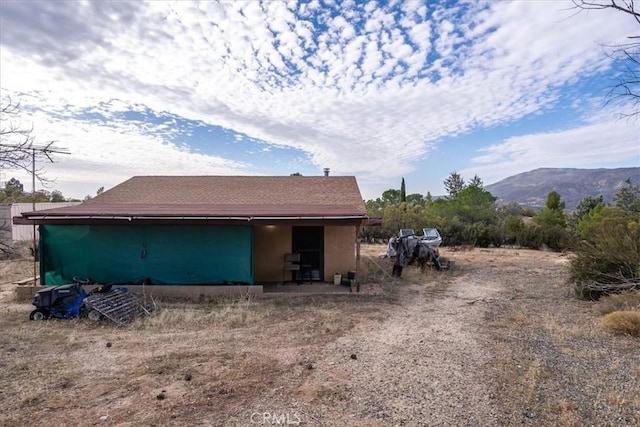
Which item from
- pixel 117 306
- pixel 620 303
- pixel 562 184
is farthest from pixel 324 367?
pixel 562 184

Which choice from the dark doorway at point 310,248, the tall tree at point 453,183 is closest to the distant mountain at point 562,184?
the tall tree at point 453,183

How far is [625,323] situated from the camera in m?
6.90

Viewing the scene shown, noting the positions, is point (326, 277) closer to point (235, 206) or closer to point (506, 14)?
point (235, 206)

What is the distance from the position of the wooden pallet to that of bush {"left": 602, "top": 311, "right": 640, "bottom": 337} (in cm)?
914

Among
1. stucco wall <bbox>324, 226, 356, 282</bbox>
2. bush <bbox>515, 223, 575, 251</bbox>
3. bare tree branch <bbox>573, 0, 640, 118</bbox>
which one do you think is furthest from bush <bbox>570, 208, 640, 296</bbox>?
bush <bbox>515, 223, 575, 251</bbox>

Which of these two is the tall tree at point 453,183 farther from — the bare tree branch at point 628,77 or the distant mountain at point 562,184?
the bare tree branch at point 628,77

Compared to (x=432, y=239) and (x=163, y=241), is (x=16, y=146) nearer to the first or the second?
(x=163, y=241)

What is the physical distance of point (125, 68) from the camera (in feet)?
39.7

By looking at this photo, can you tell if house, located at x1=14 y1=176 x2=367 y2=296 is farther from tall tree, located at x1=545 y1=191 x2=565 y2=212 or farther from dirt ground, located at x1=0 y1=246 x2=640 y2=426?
tall tree, located at x1=545 y1=191 x2=565 y2=212

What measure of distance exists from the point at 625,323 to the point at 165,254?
10.3 metres

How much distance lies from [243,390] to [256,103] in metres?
13.4

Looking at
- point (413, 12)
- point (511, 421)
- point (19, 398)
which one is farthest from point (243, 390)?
point (413, 12)

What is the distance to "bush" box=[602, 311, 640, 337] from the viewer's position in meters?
6.82

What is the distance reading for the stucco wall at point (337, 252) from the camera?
38.9ft
